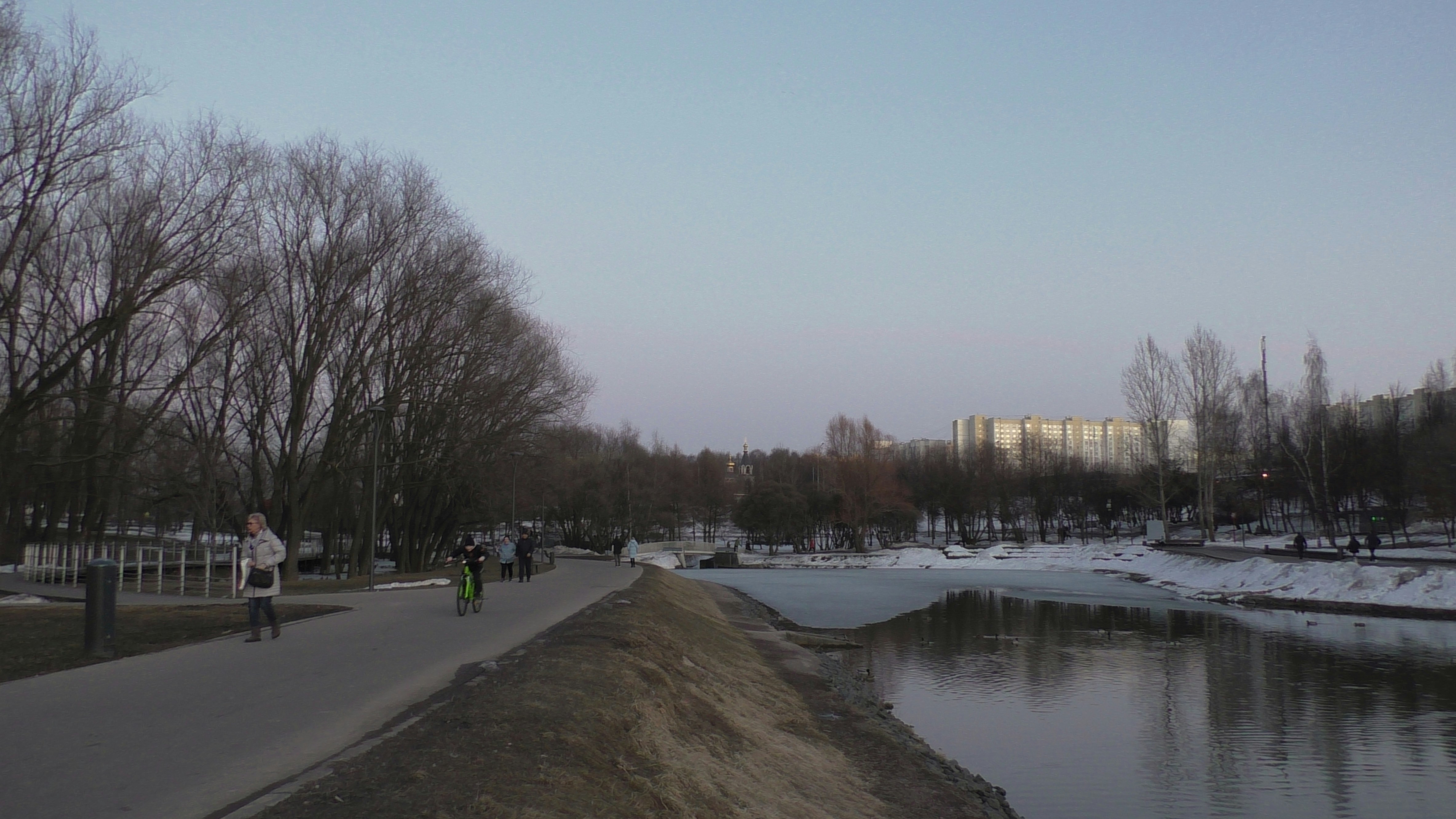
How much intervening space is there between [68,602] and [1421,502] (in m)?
86.7

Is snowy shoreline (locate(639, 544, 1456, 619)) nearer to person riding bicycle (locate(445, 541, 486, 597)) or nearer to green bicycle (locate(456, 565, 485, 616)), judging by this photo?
person riding bicycle (locate(445, 541, 486, 597))

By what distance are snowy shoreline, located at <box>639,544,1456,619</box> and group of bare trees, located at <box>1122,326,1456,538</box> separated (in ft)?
25.2

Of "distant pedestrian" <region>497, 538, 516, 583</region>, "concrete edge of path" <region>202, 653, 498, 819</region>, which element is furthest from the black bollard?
"distant pedestrian" <region>497, 538, 516, 583</region>

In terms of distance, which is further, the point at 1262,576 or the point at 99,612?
the point at 1262,576

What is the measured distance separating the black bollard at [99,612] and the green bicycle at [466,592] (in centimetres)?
686

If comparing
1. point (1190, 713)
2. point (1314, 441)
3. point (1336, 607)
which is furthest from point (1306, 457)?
point (1190, 713)

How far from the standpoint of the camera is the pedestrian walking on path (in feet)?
46.6

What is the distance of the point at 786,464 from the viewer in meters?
137

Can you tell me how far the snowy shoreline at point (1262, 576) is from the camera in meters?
33.9

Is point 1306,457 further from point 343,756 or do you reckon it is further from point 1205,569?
point 343,756

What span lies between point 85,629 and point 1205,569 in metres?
48.6

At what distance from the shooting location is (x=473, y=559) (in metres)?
19.5

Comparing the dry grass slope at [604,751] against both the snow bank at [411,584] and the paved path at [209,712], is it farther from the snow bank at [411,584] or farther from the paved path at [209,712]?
the snow bank at [411,584]

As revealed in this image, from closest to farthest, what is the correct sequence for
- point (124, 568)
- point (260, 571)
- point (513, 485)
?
point (260, 571), point (124, 568), point (513, 485)
